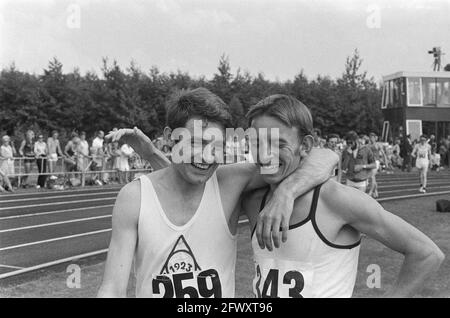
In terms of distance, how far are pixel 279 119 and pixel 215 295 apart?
638mm

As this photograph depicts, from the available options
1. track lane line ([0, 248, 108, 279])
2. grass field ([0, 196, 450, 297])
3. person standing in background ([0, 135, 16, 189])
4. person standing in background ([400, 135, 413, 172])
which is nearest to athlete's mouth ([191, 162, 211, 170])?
grass field ([0, 196, 450, 297])

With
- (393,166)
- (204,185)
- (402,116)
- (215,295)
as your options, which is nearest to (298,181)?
(204,185)

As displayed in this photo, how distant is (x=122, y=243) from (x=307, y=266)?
62 cm

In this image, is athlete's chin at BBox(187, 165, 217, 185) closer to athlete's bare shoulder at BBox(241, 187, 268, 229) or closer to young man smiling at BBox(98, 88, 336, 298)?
young man smiling at BBox(98, 88, 336, 298)

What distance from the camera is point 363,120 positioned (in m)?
42.2

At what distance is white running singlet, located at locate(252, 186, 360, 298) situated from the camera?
186 centimetres

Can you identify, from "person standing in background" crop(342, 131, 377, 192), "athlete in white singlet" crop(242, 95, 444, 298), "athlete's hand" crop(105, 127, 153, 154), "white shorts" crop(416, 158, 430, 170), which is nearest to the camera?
"athlete in white singlet" crop(242, 95, 444, 298)

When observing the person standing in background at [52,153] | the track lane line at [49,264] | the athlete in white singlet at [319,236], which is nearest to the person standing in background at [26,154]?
the person standing in background at [52,153]

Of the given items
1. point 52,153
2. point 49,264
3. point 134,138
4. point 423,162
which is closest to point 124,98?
point 52,153

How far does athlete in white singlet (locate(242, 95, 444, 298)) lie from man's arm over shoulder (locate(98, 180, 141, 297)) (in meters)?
0.45

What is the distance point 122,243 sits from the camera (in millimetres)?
1762

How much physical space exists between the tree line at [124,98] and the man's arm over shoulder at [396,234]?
34221 mm

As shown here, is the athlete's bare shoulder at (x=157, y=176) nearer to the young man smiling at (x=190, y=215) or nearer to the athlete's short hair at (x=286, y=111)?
the young man smiling at (x=190, y=215)

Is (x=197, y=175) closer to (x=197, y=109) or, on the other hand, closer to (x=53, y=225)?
(x=197, y=109)
